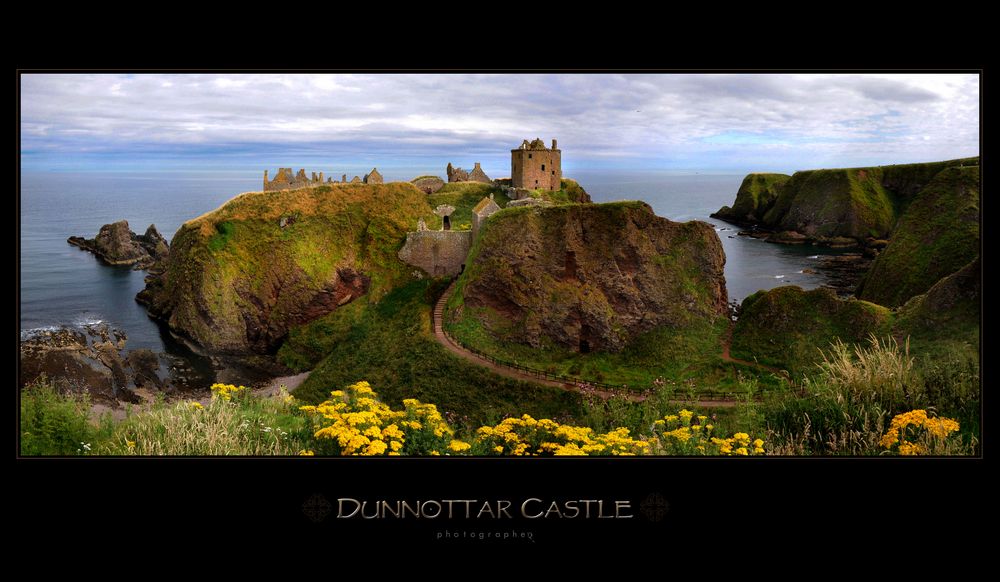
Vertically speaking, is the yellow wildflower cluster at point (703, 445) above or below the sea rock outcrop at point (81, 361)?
above

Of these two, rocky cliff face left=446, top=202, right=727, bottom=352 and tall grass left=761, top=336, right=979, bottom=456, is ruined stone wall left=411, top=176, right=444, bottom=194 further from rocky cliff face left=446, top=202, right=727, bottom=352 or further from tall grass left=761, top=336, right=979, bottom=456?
tall grass left=761, top=336, right=979, bottom=456

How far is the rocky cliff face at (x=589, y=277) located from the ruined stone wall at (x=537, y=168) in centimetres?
2005

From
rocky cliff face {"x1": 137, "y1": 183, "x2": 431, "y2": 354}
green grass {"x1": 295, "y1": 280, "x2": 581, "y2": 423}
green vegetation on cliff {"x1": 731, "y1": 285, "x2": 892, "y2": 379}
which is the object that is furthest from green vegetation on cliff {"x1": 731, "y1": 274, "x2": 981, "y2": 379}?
rocky cliff face {"x1": 137, "y1": 183, "x2": 431, "y2": 354}

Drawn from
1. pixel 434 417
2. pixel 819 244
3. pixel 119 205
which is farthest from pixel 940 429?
pixel 819 244

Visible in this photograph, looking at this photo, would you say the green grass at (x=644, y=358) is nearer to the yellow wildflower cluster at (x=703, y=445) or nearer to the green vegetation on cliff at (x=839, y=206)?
the yellow wildflower cluster at (x=703, y=445)

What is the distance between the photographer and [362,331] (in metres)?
46.4

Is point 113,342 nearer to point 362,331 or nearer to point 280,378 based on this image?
point 280,378

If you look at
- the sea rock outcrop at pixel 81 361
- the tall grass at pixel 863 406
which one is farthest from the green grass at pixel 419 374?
the tall grass at pixel 863 406

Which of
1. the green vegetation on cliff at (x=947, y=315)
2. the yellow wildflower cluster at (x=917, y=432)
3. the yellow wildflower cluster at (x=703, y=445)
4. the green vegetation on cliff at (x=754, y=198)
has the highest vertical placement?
the green vegetation on cliff at (x=754, y=198)

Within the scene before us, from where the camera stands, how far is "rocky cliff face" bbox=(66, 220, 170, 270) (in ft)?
219

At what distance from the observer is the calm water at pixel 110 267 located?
123ft

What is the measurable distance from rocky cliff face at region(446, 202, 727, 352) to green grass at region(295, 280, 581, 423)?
12.1ft

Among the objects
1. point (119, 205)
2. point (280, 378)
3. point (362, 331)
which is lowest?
point (280, 378)
